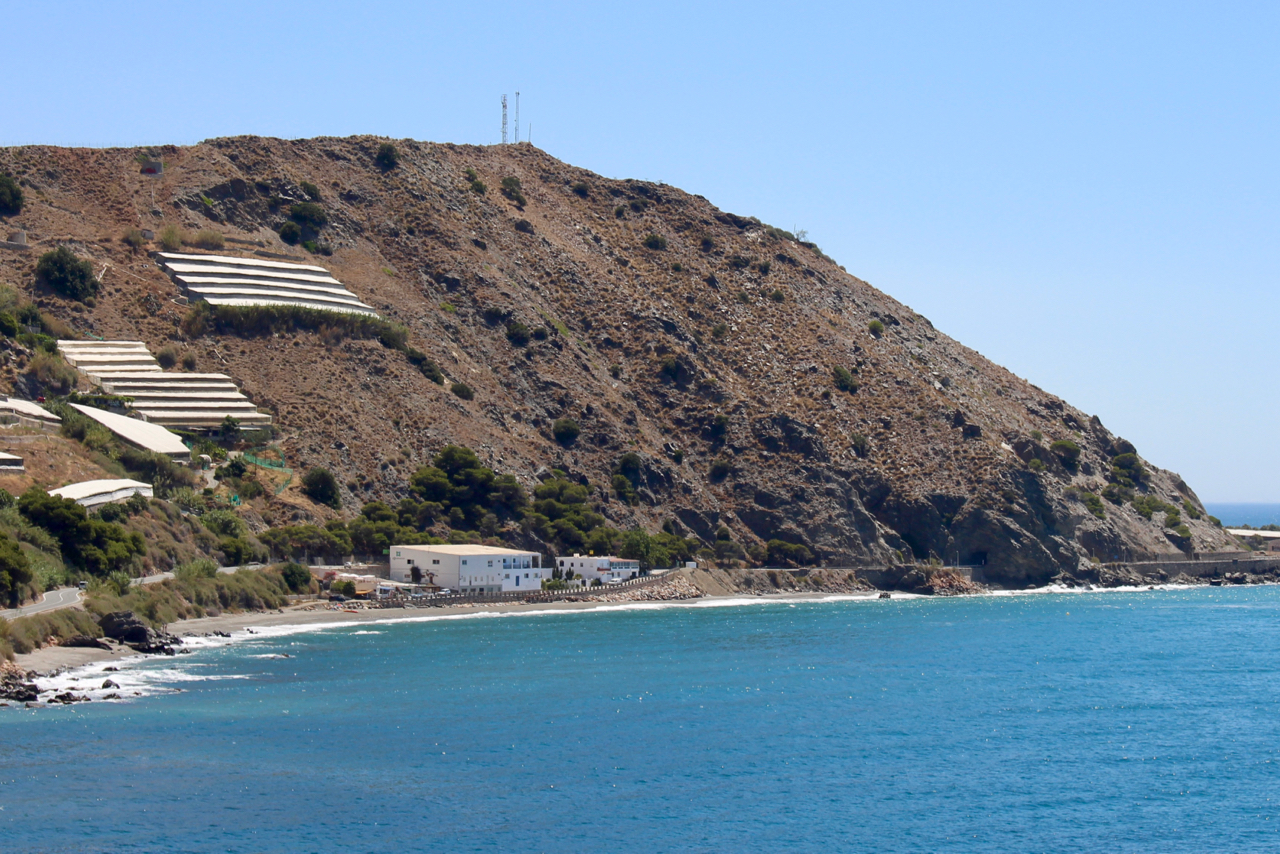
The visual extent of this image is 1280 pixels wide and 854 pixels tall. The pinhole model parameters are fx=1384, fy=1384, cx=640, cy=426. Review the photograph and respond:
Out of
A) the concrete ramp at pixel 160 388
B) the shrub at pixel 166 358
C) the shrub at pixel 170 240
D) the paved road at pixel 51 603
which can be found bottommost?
the paved road at pixel 51 603

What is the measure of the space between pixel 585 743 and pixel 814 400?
93.4 meters

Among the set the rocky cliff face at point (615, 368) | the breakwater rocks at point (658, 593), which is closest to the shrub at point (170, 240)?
the rocky cliff face at point (615, 368)

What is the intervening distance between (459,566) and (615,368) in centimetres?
4587

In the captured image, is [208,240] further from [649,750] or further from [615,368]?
[649,750]

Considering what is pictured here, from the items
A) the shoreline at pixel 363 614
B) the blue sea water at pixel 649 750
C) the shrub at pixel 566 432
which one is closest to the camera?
the blue sea water at pixel 649 750

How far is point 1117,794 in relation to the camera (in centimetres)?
4409

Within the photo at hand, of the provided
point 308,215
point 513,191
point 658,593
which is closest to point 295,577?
point 658,593

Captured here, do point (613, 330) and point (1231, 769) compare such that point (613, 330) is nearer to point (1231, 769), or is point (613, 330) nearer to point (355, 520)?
point (355, 520)

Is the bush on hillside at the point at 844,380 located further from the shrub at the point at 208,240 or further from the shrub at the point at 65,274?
the shrub at the point at 65,274

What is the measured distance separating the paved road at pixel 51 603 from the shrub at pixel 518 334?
6518 centimetres

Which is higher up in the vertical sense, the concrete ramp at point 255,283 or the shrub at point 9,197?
the shrub at point 9,197

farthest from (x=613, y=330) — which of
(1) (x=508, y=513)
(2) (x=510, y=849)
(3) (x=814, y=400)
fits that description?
(2) (x=510, y=849)

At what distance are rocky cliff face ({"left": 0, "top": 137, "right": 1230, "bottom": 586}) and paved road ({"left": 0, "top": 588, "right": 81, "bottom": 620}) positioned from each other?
3385 cm

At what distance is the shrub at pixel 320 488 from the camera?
334 feet
